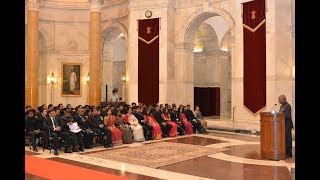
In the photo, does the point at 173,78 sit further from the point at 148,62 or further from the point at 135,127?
the point at 135,127

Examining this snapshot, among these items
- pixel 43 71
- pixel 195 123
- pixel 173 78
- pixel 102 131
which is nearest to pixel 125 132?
pixel 102 131

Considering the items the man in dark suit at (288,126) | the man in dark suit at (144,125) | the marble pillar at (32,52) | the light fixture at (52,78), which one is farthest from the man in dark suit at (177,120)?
the light fixture at (52,78)

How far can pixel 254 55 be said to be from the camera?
50.2ft

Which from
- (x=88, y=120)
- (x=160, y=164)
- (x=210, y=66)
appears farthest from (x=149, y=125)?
(x=210, y=66)

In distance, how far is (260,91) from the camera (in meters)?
15.1

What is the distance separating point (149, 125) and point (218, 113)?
11000 mm

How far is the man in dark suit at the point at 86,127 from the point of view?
11.2 metres

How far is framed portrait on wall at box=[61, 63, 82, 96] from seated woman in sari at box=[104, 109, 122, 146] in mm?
11039

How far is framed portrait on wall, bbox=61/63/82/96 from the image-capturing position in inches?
901

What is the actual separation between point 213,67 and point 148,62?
5.93 m

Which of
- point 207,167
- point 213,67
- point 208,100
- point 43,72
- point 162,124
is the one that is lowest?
point 207,167

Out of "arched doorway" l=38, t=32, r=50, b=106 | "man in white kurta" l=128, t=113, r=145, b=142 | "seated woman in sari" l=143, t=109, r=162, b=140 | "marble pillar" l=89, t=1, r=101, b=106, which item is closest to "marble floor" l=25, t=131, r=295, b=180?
"man in white kurta" l=128, t=113, r=145, b=142

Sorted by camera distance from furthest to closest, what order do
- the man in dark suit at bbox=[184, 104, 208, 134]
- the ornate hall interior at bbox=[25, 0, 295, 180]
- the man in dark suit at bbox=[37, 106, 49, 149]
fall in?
the man in dark suit at bbox=[184, 104, 208, 134] → the man in dark suit at bbox=[37, 106, 49, 149] → the ornate hall interior at bbox=[25, 0, 295, 180]

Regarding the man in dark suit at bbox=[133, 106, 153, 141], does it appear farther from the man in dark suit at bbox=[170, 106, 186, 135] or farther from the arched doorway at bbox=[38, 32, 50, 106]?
the arched doorway at bbox=[38, 32, 50, 106]
